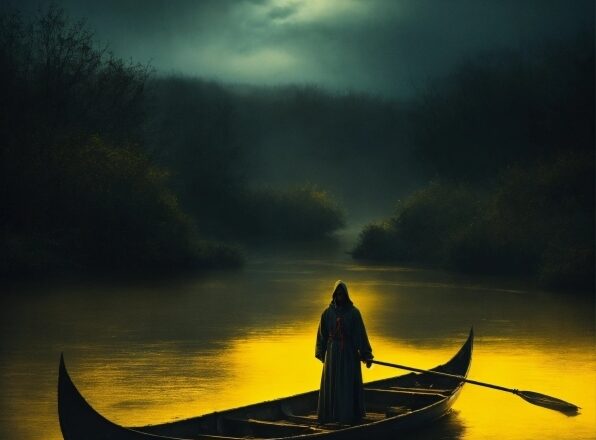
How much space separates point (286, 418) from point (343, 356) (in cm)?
107

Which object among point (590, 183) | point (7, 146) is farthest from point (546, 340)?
point (7, 146)

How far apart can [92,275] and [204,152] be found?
2029cm

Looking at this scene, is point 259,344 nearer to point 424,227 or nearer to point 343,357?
point 343,357

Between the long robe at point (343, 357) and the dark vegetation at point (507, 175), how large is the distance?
1874cm

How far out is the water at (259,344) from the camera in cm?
1416

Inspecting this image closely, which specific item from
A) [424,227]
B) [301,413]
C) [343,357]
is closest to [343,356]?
[343,357]

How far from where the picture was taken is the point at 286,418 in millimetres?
12445

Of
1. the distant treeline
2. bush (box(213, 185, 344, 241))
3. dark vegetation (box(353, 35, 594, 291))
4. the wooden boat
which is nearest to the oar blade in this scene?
the wooden boat

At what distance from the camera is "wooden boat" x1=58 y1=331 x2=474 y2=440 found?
10.3m

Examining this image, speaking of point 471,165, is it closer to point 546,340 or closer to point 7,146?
point 7,146

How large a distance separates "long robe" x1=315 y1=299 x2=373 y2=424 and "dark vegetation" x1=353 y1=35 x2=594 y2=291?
61.5ft

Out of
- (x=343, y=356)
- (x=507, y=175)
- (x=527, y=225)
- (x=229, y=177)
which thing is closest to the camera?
(x=343, y=356)

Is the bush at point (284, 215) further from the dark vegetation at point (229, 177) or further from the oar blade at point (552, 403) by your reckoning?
the oar blade at point (552, 403)

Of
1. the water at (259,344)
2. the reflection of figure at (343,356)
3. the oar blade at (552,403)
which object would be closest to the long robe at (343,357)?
the reflection of figure at (343,356)
